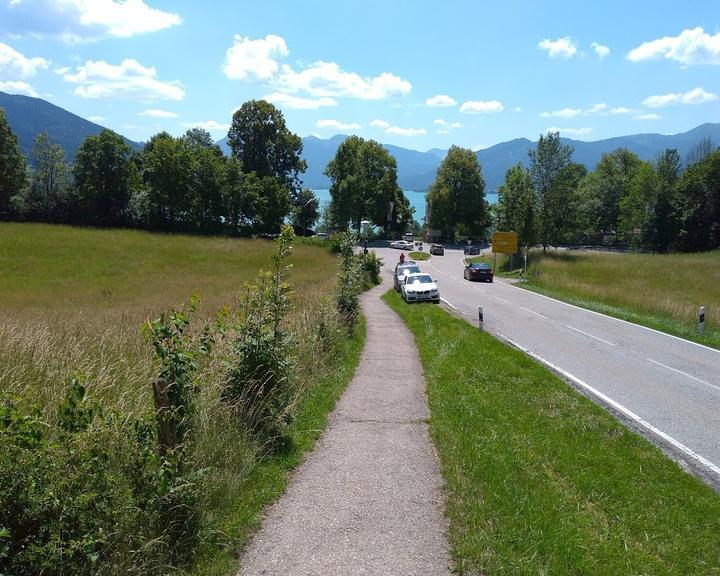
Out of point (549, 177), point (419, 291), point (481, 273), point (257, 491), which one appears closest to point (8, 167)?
point (481, 273)

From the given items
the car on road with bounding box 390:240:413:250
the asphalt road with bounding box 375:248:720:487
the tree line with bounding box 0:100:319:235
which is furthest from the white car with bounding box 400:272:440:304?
the car on road with bounding box 390:240:413:250

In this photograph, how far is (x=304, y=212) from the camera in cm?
8894

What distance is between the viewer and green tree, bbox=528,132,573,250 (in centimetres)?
5212

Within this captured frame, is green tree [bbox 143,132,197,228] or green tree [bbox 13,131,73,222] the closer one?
green tree [bbox 13,131,73,222]

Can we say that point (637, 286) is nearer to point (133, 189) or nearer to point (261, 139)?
point (133, 189)

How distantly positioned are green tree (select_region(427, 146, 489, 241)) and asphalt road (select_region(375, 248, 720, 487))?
238 feet

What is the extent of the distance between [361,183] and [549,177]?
4460 cm

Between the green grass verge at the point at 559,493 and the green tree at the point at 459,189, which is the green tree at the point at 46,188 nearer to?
the green tree at the point at 459,189

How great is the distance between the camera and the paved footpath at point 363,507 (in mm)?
4082

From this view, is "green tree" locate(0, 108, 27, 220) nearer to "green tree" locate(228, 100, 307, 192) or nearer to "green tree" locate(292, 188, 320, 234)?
"green tree" locate(228, 100, 307, 192)

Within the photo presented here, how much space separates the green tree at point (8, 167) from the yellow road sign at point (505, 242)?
178 feet

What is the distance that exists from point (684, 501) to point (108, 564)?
5366 millimetres

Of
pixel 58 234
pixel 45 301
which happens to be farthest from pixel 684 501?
pixel 58 234

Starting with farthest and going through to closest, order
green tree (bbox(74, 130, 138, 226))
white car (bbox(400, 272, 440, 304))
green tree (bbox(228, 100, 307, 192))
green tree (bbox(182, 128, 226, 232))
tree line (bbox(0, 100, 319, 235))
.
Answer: green tree (bbox(228, 100, 307, 192))
green tree (bbox(182, 128, 226, 232))
green tree (bbox(74, 130, 138, 226))
tree line (bbox(0, 100, 319, 235))
white car (bbox(400, 272, 440, 304))
